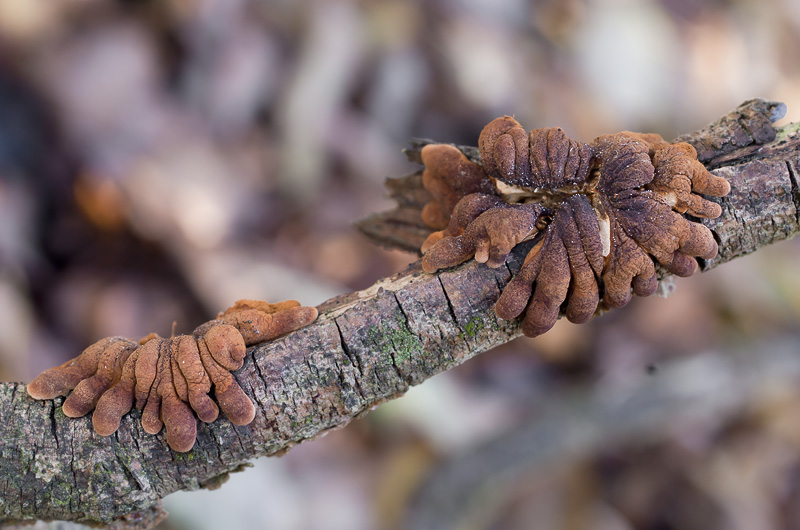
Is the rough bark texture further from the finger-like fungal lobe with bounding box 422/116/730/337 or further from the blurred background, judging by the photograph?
the blurred background

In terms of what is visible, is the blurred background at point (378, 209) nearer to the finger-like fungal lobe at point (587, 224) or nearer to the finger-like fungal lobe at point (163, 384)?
the finger-like fungal lobe at point (163, 384)

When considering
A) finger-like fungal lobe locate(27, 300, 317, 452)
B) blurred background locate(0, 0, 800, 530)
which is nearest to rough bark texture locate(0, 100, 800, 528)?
finger-like fungal lobe locate(27, 300, 317, 452)

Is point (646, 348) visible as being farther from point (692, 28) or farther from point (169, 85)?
point (169, 85)

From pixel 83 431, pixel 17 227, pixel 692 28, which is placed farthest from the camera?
pixel 692 28

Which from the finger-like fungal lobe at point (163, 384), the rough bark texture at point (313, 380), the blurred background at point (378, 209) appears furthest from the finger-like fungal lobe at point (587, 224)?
the blurred background at point (378, 209)

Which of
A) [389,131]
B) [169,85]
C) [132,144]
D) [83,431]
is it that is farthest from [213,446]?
[389,131]

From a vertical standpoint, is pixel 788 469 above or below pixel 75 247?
below

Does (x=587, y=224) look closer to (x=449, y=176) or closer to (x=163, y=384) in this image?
(x=449, y=176)
